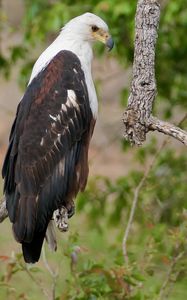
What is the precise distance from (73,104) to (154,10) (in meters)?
0.93

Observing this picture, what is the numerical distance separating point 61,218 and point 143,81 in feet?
3.06

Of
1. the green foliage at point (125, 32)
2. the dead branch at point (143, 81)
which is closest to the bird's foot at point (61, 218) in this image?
the dead branch at point (143, 81)

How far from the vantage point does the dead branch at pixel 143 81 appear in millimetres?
4887

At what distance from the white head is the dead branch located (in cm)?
95

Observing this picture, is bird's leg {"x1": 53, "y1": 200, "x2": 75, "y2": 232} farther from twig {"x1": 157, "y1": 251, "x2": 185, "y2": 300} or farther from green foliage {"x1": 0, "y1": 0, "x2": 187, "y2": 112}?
→ green foliage {"x1": 0, "y1": 0, "x2": 187, "y2": 112}

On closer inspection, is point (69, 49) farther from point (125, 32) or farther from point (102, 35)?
point (125, 32)

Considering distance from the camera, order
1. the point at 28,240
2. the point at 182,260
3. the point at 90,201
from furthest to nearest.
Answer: the point at 90,201 → the point at 182,260 → the point at 28,240

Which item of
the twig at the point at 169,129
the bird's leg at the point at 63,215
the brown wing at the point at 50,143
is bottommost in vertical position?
the bird's leg at the point at 63,215

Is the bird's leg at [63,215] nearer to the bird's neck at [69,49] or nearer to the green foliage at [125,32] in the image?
the bird's neck at [69,49]

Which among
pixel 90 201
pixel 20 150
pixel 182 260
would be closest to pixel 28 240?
pixel 20 150

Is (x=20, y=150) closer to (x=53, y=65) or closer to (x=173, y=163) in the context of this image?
(x=53, y=65)

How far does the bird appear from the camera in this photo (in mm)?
5492

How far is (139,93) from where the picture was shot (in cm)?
492

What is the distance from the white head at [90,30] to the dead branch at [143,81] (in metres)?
0.95
